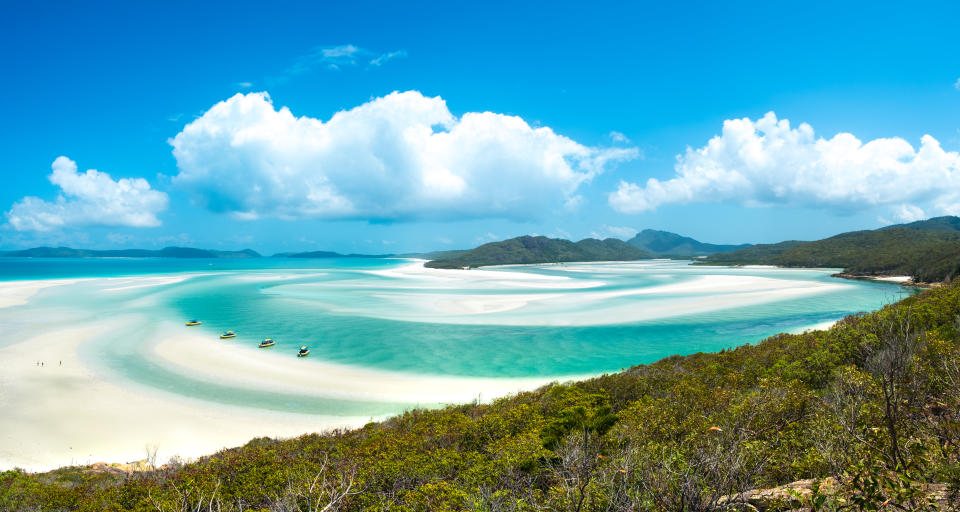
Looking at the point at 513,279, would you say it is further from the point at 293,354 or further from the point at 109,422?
the point at 109,422

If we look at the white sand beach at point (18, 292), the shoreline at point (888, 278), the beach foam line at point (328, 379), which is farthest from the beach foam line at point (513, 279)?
the white sand beach at point (18, 292)

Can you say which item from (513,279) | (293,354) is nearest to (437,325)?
(293,354)

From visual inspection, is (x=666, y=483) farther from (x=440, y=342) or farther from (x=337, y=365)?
(x=440, y=342)

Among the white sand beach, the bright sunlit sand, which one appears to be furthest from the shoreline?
the white sand beach

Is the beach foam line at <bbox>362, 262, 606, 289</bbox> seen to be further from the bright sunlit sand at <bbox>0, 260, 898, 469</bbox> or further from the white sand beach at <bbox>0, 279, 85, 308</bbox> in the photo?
the white sand beach at <bbox>0, 279, 85, 308</bbox>

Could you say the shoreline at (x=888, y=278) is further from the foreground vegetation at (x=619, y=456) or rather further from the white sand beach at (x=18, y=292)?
the white sand beach at (x=18, y=292)

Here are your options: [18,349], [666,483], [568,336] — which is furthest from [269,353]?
[666,483]
